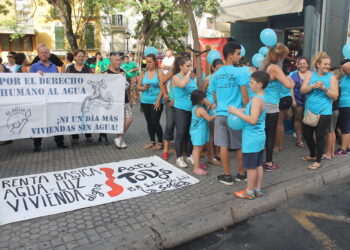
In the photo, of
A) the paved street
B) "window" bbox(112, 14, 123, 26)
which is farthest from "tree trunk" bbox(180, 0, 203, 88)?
"window" bbox(112, 14, 123, 26)

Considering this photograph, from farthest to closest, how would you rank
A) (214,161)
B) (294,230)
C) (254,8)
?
(254,8), (214,161), (294,230)

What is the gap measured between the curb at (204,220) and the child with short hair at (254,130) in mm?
Answer: 197

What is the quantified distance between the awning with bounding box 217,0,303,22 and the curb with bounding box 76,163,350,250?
4.52 metres

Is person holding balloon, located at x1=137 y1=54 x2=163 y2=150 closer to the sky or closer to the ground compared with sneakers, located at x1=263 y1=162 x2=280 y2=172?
closer to the sky

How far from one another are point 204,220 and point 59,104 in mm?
3599

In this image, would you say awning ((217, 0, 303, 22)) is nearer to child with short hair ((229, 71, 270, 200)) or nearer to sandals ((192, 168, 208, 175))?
child with short hair ((229, 71, 270, 200))

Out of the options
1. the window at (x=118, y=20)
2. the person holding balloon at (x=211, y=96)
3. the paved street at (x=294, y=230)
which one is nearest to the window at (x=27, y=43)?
the window at (x=118, y=20)

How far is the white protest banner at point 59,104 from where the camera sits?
538cm

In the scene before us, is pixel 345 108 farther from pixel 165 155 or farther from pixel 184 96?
pixel 165 155

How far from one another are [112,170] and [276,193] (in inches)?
93.1

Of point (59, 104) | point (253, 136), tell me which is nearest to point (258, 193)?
point (253, 136)

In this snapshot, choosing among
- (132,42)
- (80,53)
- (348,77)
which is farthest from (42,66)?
(132,42)

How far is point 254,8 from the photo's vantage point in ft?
27.0

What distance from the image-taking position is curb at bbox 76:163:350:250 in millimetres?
3025
